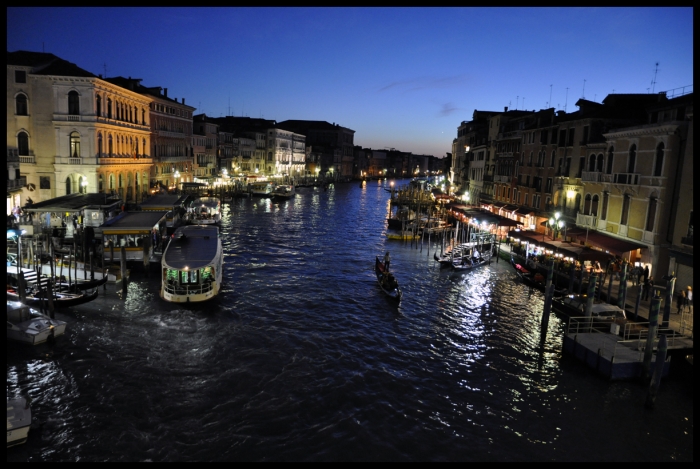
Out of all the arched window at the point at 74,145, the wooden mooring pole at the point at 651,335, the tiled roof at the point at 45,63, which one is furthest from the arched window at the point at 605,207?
the arched window at the point at 74,145

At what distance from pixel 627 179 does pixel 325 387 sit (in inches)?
736

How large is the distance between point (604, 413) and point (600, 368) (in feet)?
8.11

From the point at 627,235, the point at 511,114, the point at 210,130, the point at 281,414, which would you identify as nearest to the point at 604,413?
the point at 281,414

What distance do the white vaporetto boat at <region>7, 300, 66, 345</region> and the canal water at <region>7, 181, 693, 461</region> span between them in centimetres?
39

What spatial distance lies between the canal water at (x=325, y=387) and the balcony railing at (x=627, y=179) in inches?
293

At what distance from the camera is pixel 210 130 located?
2926 inches

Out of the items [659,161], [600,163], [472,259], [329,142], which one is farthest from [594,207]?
[329,142]

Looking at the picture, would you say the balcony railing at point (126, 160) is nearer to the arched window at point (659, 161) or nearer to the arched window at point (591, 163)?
the arched window at point (591, 163)

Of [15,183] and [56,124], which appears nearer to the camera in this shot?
[15,183]

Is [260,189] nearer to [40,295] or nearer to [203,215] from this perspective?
[203,215]

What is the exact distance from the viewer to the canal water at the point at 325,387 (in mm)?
12156

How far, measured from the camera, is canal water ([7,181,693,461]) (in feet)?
39.9

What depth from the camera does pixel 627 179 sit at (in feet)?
81.0

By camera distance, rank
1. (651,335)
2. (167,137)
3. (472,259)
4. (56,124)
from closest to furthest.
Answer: (651,335)
(472,259)
(56,124)
(167,137)
